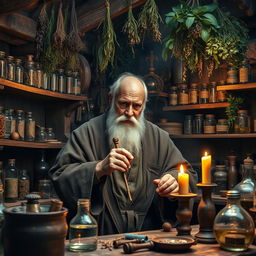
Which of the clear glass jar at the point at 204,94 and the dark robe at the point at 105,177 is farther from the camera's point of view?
the clear glass jar at the point at 204,94

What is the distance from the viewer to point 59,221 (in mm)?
1352

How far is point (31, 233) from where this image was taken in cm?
129

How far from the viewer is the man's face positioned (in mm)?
3092

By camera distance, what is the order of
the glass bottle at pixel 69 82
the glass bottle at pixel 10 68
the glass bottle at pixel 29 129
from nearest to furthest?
the glass bottle at pixel 10 68, the glass bottle at pixel 29 129, the glass bottle at pixel 69 82

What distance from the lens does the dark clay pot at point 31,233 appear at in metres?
1.29

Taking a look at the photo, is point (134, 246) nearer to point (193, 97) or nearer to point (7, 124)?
point (7, 124)

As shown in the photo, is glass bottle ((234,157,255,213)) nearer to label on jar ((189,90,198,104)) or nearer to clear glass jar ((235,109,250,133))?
clear glass jar ((235,109,250,133))

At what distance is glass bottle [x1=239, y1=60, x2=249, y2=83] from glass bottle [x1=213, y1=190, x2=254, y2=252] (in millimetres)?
2908

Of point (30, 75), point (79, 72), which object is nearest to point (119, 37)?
point (79, 72)

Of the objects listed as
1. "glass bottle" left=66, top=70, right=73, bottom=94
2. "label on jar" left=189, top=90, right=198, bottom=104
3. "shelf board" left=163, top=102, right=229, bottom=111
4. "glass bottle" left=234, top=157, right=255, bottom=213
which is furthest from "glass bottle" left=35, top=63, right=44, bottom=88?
"glass bottle" left=234, top=157, right=255, bottom=213

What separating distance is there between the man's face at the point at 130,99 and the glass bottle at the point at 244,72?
5.38 feet

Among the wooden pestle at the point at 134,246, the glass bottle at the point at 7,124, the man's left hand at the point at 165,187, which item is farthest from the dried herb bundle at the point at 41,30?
the wooden pestle at the point at 134,246

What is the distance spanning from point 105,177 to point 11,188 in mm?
1469

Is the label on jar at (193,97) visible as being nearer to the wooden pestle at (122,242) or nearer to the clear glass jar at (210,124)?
the clear glass jar at (210,124)
